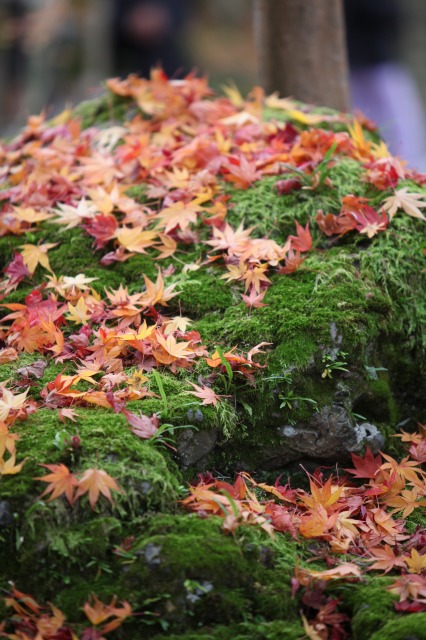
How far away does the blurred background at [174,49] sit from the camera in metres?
Answer: 7.29

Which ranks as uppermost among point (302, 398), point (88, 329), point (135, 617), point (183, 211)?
point (183, 211)

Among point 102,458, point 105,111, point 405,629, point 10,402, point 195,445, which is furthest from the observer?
point 105,111

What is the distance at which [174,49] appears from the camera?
10.1 metres

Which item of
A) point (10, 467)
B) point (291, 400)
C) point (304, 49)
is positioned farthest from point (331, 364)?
point (304, 49)

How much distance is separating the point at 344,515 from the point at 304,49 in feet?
10.7

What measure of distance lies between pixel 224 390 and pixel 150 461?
458mm

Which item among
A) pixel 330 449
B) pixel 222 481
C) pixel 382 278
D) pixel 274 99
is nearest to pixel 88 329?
pixel 222 481

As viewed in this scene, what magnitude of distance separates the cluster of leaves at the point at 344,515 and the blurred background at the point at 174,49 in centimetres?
397

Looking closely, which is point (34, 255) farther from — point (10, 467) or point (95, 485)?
point (95, 485)

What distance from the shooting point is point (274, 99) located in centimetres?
436

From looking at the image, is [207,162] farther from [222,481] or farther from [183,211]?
[222,481]

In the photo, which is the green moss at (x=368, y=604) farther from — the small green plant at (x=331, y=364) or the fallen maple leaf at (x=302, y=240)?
the fallen maple leaf at (x=302, y=240)

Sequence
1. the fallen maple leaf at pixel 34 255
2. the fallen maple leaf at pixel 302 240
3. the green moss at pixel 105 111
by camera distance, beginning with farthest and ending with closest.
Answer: the green moss at pixel 105 111
the fallen maple leaf at pixel 34 255
the fallen maple leaf at pixel 302 240

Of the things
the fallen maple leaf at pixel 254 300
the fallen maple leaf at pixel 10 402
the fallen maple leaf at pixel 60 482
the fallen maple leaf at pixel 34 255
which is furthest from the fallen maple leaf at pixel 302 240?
the fallen maple leaf at pixel 60 482
